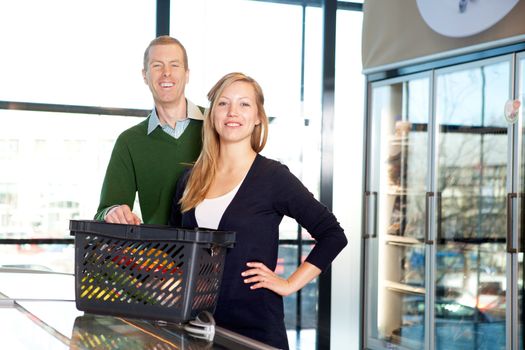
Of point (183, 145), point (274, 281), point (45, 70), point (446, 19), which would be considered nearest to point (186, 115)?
→ point (183, 145)

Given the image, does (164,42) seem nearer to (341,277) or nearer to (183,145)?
(183,145)

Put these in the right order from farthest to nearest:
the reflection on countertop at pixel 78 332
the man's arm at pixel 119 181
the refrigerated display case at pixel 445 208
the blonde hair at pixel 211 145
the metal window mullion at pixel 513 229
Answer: the refrigerated display case at pixel 445 208 → the metal window mullion at pixel 513 229 → the man's arm at pixel 119 181 → the blonde hair at pixel 211 145 → the reflection on countertop at pixel 78 332

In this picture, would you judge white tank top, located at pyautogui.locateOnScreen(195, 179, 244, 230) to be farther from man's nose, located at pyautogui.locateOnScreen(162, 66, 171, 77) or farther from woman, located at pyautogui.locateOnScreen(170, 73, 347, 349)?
man's nose, located at pyautogui.locateOnScreen(162, 66, 171, 77)

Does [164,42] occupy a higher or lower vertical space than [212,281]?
higher

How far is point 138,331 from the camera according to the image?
1.62m

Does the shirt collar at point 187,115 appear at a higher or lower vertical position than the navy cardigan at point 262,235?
higher

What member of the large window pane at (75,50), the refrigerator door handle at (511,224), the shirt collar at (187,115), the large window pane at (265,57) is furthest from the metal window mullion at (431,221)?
the shirt collar at (187,115)

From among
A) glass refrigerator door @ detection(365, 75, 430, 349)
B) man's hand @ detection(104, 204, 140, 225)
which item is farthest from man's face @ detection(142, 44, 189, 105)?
glass refrigerator door @ detection(365, 75, 430, 349)

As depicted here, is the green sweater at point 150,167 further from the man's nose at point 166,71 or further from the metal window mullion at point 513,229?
the metal window mullion at point 513,229

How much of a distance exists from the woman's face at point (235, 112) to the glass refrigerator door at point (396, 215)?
131 inches

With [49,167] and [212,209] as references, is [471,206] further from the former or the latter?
[212,209]

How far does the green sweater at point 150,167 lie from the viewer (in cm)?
236

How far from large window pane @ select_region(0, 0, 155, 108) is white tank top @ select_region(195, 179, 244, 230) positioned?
3.56 meters

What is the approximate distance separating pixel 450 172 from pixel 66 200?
98.3 inches
